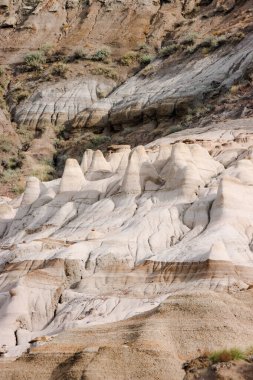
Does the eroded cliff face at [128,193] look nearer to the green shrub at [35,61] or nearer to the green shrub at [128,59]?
the green shrub at [35,61]

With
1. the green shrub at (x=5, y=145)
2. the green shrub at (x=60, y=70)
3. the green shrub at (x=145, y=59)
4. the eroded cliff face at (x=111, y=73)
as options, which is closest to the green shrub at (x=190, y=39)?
the eroded cliff face at (x=111, y=73)

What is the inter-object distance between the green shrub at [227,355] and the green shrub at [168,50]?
53163 mm

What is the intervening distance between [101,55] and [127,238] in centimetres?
4803

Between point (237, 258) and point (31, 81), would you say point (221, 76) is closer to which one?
point (31, 81)

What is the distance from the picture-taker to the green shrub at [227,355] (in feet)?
36.7

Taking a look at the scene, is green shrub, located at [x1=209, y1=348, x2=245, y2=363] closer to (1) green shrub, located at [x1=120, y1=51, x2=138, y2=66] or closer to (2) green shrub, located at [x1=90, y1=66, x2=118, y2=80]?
(2) green shrub, located at [x1=90, y1=66, x2=118, y2=80]

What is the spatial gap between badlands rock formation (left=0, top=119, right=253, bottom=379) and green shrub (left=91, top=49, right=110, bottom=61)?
1478 inches

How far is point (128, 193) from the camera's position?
90.6ft

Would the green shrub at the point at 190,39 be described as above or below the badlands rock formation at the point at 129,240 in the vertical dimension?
below

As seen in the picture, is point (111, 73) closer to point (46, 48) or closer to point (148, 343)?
point (46, 48)

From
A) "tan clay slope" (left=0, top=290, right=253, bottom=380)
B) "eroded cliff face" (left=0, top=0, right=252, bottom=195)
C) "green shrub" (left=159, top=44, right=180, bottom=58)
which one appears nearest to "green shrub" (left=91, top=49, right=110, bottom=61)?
"eroded cliff face" (left=0, top=0, right=252, bottom=195)

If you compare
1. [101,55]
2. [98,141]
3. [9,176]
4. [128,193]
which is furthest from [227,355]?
[101,55]

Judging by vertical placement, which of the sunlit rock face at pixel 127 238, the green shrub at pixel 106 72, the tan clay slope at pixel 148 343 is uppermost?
the tan clay slope at pixel 148 343

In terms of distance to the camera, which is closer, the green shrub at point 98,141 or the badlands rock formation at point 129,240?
the badlands rock formation at point 129,240
